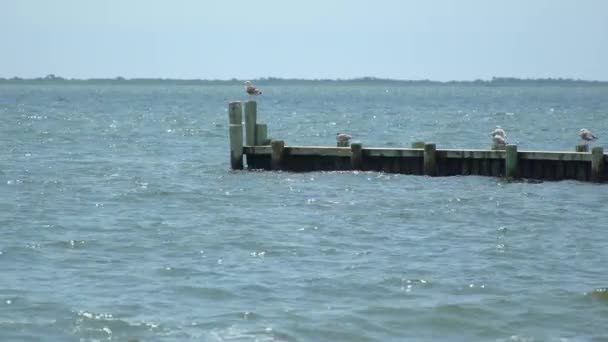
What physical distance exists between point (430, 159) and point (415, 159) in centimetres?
67

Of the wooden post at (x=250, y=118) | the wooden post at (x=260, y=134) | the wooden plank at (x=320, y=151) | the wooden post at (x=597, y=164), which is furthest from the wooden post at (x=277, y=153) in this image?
the wooden post at (x=597, y=164)

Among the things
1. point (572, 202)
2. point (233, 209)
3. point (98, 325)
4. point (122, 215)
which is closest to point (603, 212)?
point (572, 202)

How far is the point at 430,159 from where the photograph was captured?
2638cm

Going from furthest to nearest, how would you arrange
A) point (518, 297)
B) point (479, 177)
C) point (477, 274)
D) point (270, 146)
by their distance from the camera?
point (270, 146) → point (479, 177) → point (477, 274) → point (518, 297)

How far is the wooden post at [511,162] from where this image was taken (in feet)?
83.6

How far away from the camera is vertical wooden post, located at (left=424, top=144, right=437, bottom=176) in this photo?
26.4 metres

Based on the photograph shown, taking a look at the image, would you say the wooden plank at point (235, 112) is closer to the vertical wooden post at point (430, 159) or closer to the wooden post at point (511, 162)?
the vertical wooden post at point (430, 159)

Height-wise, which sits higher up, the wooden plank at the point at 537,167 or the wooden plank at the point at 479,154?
the wooden plank at the point at 479,154

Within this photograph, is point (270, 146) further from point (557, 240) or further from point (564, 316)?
point (564, 316)

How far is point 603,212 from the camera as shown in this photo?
2320 centimetres

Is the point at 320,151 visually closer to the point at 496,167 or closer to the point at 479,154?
the point at 479,154

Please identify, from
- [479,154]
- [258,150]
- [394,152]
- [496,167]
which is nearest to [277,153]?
[258,150]

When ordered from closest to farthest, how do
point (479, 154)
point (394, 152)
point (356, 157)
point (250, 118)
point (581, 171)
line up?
point (581, 171), point (479, 154), point (394, 152), point (356, 157), point (250, 118)

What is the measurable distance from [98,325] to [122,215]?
9429 mm
